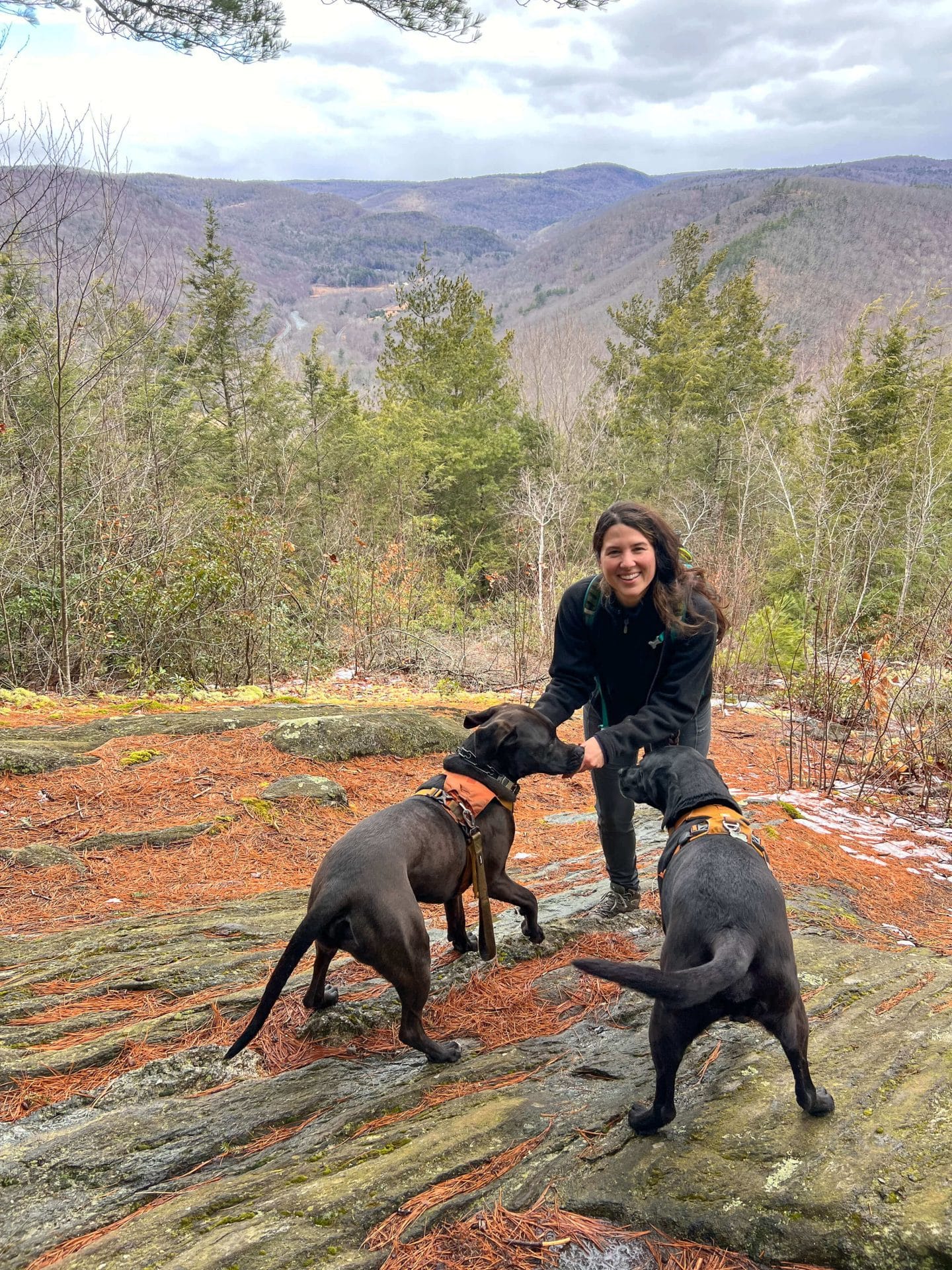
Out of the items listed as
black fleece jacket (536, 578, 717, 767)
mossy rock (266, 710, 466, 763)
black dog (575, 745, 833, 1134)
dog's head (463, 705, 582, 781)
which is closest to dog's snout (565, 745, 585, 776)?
dog's head (463, 705, 582, 781)

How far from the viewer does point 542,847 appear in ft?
16.1

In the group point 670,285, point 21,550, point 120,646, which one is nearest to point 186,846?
point 120,646

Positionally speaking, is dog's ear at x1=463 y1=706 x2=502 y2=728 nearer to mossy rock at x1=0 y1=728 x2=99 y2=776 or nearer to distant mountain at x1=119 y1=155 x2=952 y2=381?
mossy rock at x1=0 y1=728 x2=99 y2=776

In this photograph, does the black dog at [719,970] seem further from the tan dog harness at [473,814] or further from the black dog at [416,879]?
the tan dog harness at [473,814]

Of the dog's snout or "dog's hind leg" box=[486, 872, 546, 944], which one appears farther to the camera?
the dog's snout

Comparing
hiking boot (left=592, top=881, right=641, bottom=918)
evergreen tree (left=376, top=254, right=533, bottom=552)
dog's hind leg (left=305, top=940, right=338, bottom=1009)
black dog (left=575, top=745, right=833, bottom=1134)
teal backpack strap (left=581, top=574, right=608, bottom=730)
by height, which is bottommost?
hiking boot (left=592, top=881, right=641, bottom=918)

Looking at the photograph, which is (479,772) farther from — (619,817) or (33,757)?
(33,757)

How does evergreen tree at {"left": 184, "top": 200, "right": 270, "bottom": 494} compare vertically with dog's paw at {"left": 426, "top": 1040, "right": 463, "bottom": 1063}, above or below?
above

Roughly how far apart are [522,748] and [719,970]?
1.60 m

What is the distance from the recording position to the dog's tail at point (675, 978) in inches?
68.6

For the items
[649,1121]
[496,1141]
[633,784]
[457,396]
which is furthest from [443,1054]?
[457,396]

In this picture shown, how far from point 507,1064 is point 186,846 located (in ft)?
9.01

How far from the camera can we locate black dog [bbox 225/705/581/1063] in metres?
2.37

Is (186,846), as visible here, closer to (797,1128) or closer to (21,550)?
(797,1128)
